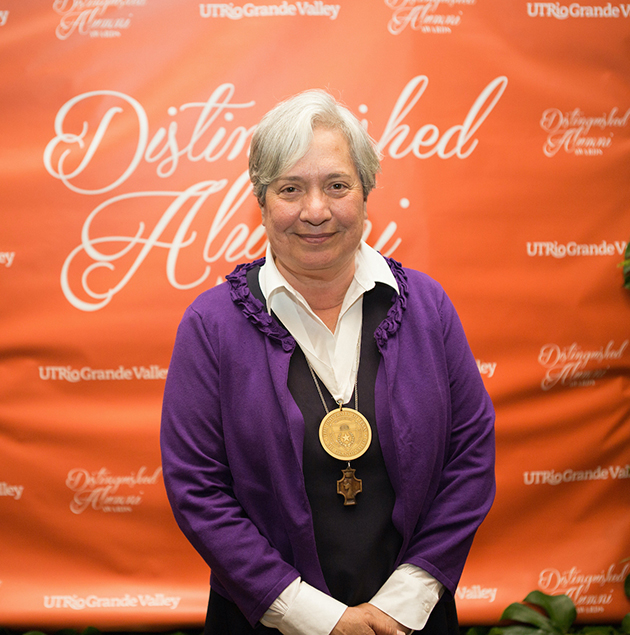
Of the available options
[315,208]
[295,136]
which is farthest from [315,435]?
[295,136]

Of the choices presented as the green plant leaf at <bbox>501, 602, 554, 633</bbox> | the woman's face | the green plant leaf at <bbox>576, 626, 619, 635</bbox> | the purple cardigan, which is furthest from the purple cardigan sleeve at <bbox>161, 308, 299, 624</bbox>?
the green plant leaf at <bbox>576, 626, 619, 635</bbox>

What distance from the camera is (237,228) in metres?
2.26

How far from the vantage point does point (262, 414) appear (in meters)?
1.22

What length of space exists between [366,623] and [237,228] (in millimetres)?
1489

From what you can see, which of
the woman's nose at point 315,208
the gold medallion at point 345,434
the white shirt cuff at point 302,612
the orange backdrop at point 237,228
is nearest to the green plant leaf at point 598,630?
the orange backdrop at point 237,228

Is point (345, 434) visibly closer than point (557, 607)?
Yes

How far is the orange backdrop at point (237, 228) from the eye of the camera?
2199 mm

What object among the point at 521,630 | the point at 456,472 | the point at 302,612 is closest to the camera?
the point at 302,612

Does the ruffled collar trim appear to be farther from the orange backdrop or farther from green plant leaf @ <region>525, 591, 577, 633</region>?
green plant leaf @ <region>525, 591, 577, 633</region>

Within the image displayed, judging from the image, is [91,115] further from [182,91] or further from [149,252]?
[149,252]

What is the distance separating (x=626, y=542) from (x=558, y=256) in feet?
3.90

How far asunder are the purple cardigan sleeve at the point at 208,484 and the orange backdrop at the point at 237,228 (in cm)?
103

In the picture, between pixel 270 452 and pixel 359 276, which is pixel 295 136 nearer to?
pixel 359 276

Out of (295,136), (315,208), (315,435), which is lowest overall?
(315,435)
